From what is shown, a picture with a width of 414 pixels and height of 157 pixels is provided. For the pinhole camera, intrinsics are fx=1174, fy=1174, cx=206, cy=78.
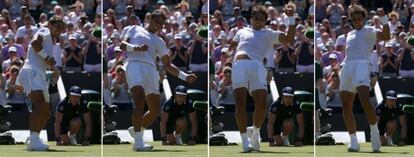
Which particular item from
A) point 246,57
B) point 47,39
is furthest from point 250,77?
point 47,39

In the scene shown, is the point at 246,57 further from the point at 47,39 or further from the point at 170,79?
the point at 47,39

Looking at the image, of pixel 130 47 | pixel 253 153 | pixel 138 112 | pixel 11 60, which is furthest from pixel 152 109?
pixel 11 60

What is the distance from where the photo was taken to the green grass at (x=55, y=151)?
31.2 ft

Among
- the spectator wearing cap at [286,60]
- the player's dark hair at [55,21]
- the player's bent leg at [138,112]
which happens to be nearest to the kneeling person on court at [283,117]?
the spectator wearing cap at [286,60]

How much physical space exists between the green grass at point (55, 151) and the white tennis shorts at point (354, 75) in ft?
7.19

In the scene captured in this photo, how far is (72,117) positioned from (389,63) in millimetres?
3141

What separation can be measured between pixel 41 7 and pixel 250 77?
183 cm

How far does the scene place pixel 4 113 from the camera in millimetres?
9938

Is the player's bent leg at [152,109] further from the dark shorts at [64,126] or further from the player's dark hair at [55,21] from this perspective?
the player's dark hair at [55,21]

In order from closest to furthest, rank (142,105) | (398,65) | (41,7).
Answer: (142,105), (41,7), (398,65)

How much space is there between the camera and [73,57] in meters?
9.29

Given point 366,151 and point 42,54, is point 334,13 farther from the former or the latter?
point 42,54

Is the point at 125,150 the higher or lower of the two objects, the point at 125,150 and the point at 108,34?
the lower

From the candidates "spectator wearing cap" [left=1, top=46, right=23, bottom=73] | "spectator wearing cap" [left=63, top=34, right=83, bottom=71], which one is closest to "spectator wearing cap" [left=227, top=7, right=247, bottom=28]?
"spectator wearing cap" [left=63, top=34, right=83, bottom=71]
